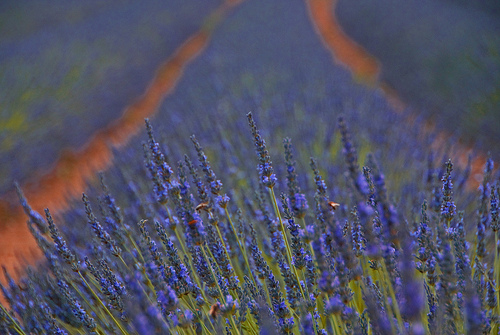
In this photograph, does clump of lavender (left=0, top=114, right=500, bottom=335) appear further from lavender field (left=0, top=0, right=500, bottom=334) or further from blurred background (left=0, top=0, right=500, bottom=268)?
blurred background (left=0, top=0, right=500, bottom=268)

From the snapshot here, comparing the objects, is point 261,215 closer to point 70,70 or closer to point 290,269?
point 290,269

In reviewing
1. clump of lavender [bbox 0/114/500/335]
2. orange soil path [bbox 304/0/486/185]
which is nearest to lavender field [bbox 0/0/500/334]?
clump of lavender [bbox 0/114/500/335]

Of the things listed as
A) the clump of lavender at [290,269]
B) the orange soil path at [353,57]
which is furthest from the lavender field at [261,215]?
the orange soil path at [353,57]

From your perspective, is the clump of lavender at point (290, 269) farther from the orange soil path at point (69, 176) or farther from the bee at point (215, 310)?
the orange soil path at point (69, 176)

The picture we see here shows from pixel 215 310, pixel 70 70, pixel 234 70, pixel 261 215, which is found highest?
pixel 70 70

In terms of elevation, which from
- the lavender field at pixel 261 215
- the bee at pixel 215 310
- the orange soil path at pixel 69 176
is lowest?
the bee at pixel 215 310

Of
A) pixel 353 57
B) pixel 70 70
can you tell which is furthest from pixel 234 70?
pixel 353 57
